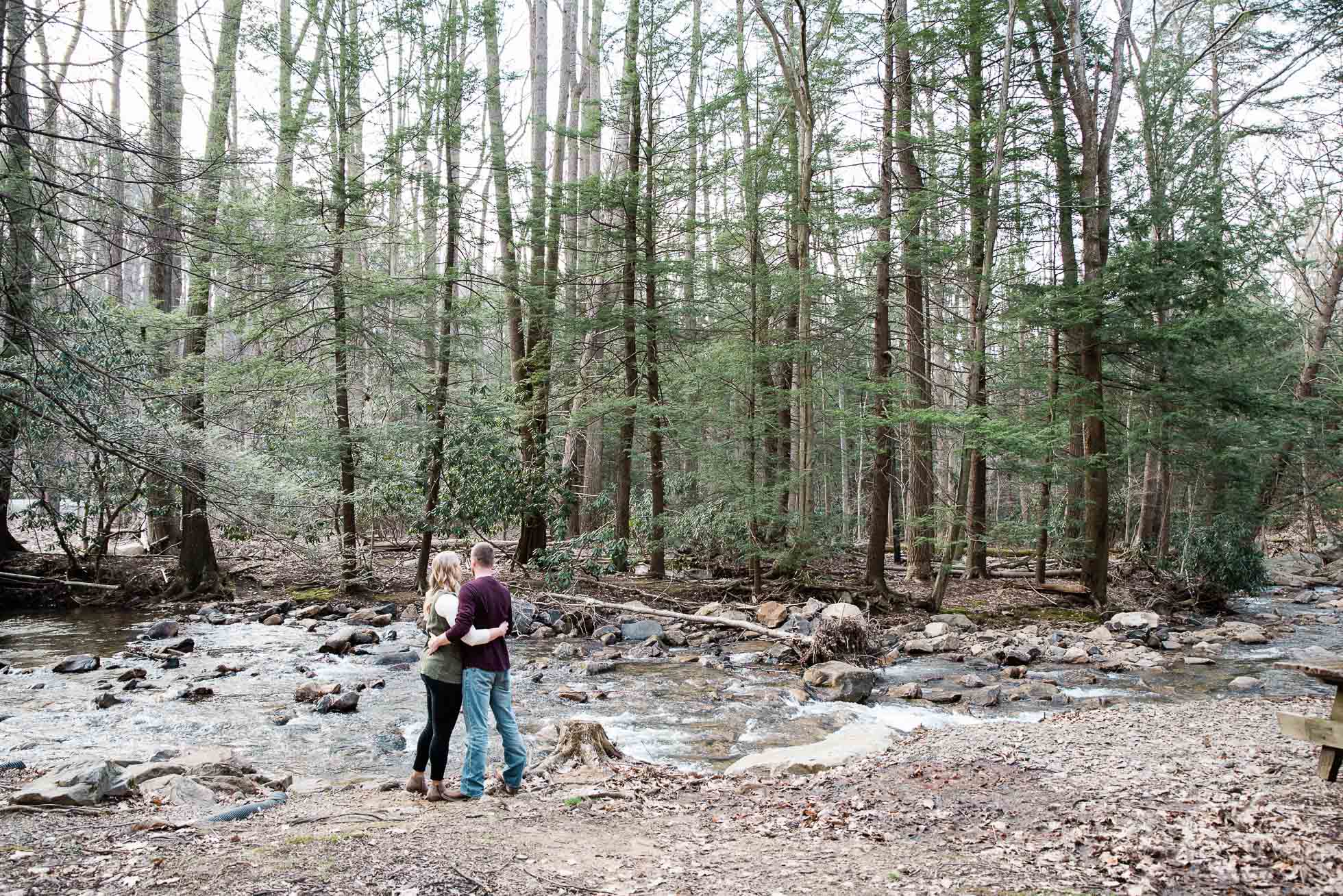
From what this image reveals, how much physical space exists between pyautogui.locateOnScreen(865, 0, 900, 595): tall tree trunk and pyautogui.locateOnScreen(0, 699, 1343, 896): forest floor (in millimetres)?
8283

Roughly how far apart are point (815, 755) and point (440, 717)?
3290mm

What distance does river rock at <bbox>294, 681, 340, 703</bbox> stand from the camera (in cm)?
927

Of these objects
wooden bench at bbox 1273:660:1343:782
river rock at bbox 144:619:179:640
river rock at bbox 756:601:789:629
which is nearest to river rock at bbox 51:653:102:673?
river rock at bbox 144:619:179:640

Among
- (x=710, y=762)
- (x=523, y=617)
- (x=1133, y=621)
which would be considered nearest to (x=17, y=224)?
(x=710, y=762)

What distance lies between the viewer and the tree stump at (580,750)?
Result: 6.66m

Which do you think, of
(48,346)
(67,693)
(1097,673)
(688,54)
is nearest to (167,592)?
(67,693)

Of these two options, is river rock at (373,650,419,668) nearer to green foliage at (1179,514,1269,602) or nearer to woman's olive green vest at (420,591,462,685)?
woman's olive green vest at (420,591,462,685)

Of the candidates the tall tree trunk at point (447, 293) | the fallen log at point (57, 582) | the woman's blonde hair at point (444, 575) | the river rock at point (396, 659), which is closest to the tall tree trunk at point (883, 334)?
the tall tree trunk at point (447, 293)

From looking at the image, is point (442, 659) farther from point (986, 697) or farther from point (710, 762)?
point (986, 697)

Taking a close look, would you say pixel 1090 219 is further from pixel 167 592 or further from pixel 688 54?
pixel 167 592

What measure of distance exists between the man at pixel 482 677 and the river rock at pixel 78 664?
286 inches

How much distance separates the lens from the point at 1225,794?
16.5 feet

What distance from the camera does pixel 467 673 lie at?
221 inches

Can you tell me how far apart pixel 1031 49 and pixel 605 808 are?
14536 millimetres
